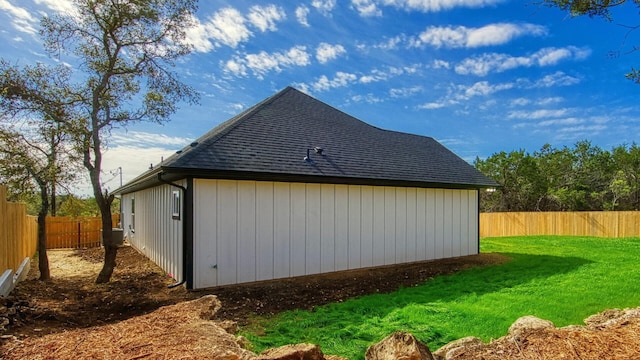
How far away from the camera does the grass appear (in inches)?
164

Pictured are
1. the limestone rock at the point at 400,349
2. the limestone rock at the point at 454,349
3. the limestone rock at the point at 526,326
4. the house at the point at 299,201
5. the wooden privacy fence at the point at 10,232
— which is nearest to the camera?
the limestone rock at the point at 400,349

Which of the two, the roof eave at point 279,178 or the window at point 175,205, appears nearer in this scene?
the roof eave at point 279,178

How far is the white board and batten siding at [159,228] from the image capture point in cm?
735

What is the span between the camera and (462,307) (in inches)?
209

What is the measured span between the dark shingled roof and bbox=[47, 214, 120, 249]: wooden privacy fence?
749 centimetres

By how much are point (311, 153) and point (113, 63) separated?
490cm

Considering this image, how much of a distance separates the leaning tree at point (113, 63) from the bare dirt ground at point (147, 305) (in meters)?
1.19

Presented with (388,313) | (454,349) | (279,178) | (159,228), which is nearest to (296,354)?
(454,349)

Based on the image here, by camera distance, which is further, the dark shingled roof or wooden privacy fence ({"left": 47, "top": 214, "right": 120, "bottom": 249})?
wooden privacy fence ({"left": 47, "top": 214, "right": 120, "bottom": 249})

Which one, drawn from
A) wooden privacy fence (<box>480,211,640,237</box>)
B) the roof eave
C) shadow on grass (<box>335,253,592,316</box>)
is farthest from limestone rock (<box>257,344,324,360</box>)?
wooden privacy fence (<box>480,211,640,237</box>)

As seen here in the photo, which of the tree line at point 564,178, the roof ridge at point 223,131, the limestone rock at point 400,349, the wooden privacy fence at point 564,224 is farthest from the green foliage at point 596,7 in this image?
the tree line at point 564,178

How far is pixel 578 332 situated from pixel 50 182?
9.56m

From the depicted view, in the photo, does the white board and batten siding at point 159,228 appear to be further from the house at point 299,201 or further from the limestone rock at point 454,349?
the limestone rock at point 454,349

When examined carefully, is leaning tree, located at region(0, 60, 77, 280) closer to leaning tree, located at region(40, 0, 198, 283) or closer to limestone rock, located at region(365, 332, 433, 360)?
leaning tree, located at region(40, 0, 198, 283)
